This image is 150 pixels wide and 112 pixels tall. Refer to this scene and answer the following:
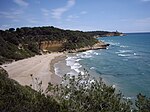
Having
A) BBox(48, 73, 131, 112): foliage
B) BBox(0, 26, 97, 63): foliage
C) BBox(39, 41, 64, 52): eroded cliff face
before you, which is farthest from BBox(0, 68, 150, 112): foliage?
BBox(39, 41, 64, 52): eroded cliff face

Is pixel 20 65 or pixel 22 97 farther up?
pixel 22 97

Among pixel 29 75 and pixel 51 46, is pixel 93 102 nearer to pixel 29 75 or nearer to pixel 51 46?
pixel 29 75

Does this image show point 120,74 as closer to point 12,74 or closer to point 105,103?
point 12,74

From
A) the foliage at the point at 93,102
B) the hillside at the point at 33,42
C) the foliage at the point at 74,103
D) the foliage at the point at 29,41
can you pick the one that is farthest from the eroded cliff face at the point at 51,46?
the foliage at the point at 93,102

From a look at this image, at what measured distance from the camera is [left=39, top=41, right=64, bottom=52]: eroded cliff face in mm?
84062

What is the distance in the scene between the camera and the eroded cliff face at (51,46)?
84062 millimetres

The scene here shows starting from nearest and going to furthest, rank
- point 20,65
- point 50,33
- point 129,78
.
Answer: point 129,78, point 20,65, point 50,33

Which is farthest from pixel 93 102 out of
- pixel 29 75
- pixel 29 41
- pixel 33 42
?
pixel 33 42

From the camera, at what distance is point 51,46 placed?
87.2 metres

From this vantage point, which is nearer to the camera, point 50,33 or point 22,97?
point 22,97

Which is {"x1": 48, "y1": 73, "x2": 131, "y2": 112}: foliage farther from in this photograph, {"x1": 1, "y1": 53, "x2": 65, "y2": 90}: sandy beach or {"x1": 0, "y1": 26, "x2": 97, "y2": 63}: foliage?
{"x1": 0, "y1": 26, "x2": 97, "y2": 63}: foliage

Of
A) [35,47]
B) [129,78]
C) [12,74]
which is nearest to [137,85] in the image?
[129,78]

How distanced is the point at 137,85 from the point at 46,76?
52.0ft

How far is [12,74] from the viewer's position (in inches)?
1726
